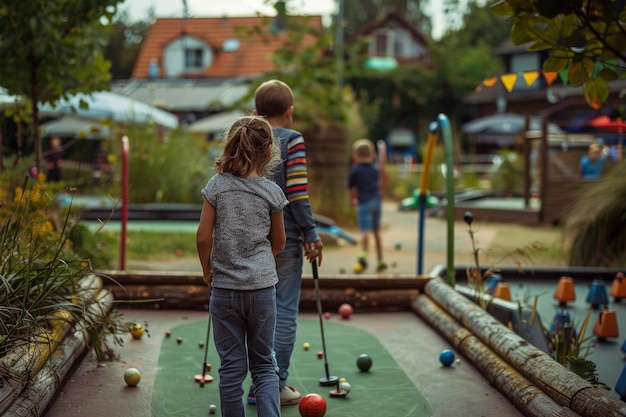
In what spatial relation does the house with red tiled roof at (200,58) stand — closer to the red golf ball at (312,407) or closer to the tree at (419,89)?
the tree at (419,89)

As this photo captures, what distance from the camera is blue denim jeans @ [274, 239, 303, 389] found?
453 centimetres

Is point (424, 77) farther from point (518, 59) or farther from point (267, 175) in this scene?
point (267, 175)

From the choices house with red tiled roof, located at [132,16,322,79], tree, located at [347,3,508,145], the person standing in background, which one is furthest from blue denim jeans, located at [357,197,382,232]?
tree, located at [347,3,508,145]

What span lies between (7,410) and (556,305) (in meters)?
5.03

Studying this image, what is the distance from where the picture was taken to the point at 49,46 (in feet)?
23.9

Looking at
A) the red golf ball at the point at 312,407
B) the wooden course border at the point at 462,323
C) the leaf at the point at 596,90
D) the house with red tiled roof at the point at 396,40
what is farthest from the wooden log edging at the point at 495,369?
the house with red tiled roof at the point at 396,40

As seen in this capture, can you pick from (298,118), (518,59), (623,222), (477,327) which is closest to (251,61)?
(518,59)

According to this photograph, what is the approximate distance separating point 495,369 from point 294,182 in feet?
5.02

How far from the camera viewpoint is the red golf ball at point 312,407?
4207mm

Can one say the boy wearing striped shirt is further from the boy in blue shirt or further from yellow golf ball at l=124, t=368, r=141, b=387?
the boy in blue shirt

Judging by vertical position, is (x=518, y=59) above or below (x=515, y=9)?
above

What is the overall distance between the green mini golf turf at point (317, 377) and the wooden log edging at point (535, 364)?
539 millimetres

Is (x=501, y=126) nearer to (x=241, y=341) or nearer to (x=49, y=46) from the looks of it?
(x=49, y=46)

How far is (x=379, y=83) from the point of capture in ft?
153
